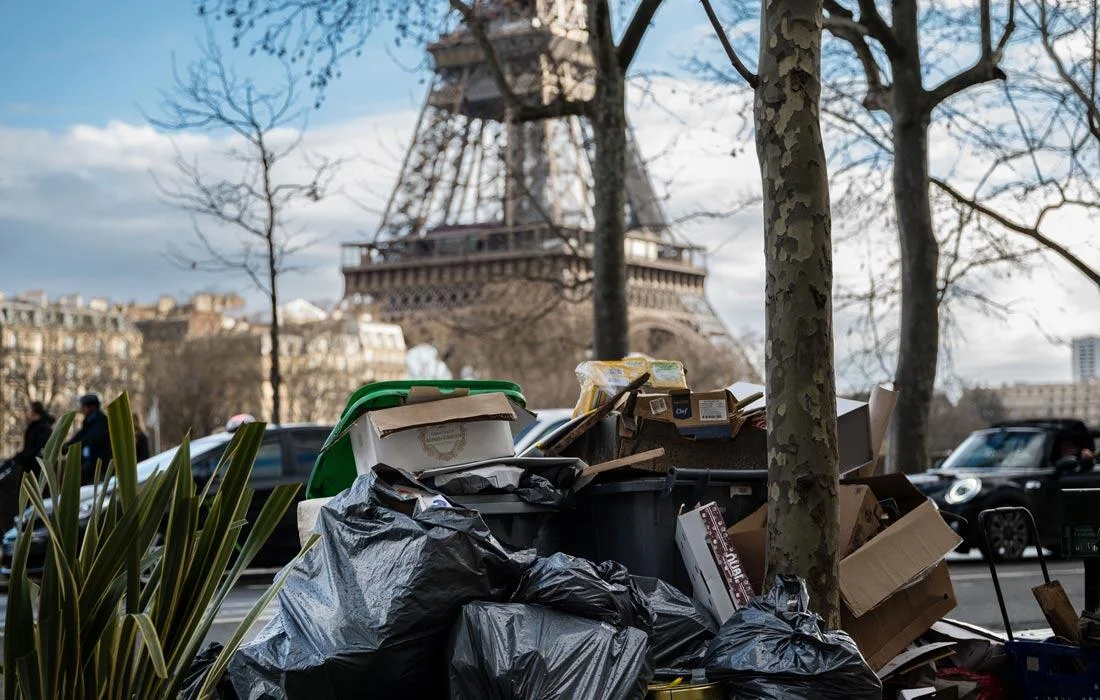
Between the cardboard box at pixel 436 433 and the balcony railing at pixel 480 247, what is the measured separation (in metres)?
46.3

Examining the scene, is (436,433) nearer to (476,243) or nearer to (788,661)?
(788,661)

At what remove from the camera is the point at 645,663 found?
414cm

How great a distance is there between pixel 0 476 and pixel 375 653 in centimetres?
844

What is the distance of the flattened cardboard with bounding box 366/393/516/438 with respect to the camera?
5.69 m

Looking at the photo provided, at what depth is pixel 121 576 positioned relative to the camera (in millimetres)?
3971

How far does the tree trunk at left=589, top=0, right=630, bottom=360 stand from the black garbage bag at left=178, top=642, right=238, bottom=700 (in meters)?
10.6

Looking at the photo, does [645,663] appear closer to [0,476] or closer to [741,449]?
[741,449]

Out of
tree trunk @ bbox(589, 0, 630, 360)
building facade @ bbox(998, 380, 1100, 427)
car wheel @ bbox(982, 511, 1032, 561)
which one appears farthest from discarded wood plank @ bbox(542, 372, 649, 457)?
building facade @ bbox(998, 380, 1100, 427)

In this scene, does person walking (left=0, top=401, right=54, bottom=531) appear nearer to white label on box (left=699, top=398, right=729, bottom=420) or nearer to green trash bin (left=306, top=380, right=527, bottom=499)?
green trash bin (left=306, top=380, right=527, bottom=499)

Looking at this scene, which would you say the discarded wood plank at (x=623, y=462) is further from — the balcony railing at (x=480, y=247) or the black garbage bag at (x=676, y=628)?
the balcony railing at (x=480, y=247)

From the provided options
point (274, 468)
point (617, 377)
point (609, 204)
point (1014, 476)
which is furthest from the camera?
point (609, 204)

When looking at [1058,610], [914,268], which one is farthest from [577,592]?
[914,268]

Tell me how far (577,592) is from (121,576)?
4.38 feet

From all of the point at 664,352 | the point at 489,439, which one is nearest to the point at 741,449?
the point at 489,439
